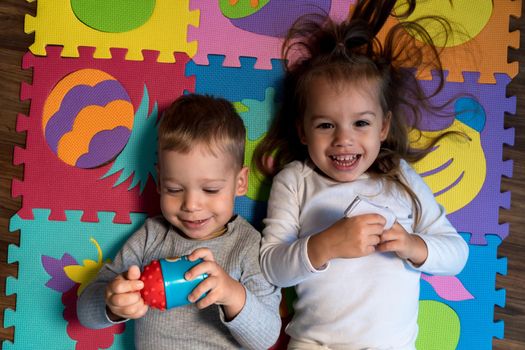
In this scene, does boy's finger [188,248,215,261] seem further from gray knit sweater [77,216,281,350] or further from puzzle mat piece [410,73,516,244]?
puzzle mat piece [410,73,516,244]

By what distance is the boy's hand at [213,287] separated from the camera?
90cm

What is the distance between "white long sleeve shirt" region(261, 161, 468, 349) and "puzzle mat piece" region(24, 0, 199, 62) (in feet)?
1.45

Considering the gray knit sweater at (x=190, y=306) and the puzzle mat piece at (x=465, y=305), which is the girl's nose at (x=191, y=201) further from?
the puzzle mat piece at (x=465, y=305)

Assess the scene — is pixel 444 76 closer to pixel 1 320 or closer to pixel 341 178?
pixel 341 178

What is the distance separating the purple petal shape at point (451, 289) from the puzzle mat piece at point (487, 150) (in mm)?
112

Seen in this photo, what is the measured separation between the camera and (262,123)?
1.26 m

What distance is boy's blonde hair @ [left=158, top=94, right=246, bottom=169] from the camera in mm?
1036

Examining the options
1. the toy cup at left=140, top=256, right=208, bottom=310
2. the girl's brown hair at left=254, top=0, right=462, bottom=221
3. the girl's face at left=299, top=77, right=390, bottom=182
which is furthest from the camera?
the girl's brown hair at left=254, top=0, right=462, bottom=221

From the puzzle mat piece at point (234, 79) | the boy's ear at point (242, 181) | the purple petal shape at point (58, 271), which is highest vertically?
the puzzle mat piece at point (234, 79)

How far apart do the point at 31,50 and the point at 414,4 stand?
98 centimetres

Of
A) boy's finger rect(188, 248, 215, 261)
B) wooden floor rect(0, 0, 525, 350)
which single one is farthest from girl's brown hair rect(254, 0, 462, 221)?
boy's finger rect(188, 248, 215, 261)

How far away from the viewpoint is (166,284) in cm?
88

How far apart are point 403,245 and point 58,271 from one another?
844 millimetres

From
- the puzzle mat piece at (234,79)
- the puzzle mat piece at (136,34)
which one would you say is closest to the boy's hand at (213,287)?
the puzzle mat piece at (234,79)
